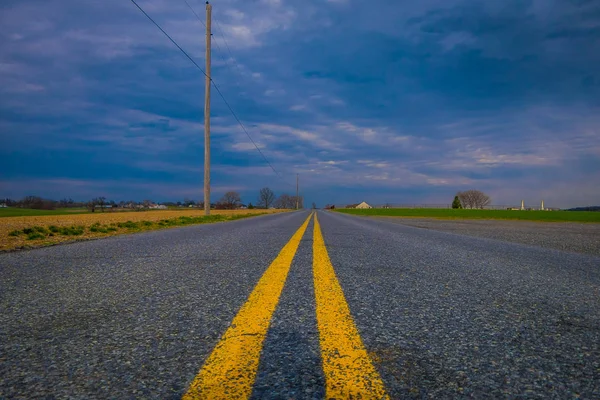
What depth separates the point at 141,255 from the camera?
15.7ft

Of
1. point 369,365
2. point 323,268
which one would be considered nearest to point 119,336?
point 369,365

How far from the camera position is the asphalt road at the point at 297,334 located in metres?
1.22

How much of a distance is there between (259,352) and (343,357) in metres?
0.34

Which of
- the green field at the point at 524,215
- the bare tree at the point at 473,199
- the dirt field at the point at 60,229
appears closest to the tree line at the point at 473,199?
the bare tree at the point at 473,199

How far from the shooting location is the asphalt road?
48.2 inches

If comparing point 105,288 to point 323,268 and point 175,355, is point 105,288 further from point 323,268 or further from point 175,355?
point 323,268

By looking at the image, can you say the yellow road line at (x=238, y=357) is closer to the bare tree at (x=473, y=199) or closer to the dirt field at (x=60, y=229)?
the dirt field at (x=60, y=229)

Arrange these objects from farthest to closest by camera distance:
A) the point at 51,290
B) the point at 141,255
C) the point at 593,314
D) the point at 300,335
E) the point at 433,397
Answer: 1. the point at 141,255
2. the point at 51,290
3. the point at 593,314
4. the point at 300,335
5. the point at 433,397

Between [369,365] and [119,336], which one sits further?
[119,336]

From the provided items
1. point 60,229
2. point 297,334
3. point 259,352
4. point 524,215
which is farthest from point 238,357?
point 524,215

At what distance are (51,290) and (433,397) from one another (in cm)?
285

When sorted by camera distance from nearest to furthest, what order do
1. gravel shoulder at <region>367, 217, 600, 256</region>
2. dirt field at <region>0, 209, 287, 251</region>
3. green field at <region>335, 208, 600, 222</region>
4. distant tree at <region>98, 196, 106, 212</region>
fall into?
1. dirt field at <region>0, 209, 287, 251</region>
2. gravel shoulder at <region>367, 217, 600, 256</region>
3. green field at <region>335, 208, 600, 222</region>
4. distant tree at <region>98, 196, 106, 212</region>

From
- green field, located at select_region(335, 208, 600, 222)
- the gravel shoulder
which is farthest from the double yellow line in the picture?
green field, located at select_region(335, 208, 600, 222)

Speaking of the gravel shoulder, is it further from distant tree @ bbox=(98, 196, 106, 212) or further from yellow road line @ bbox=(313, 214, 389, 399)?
distant tree @ bbox=(98, 196, 106, 212)
